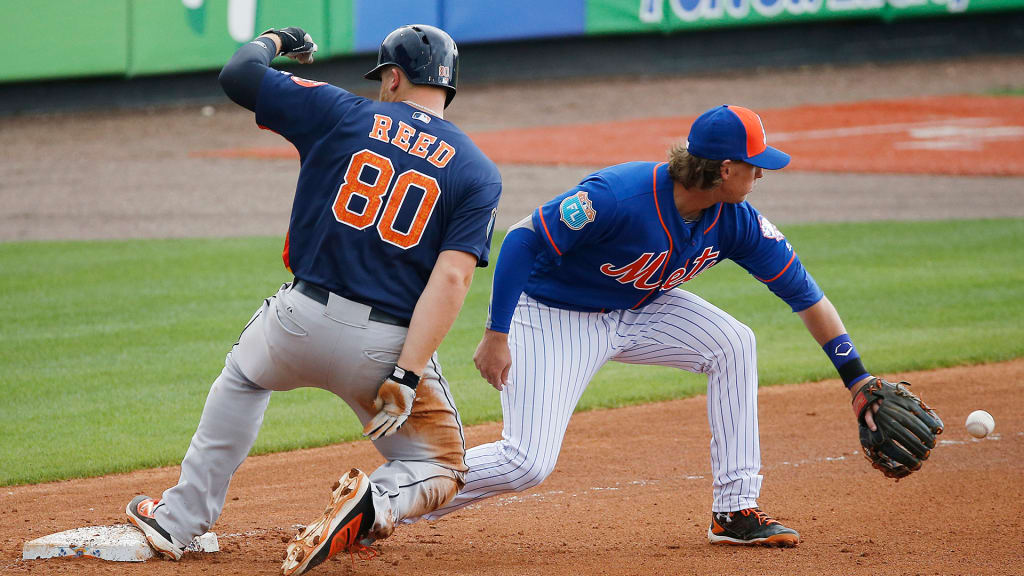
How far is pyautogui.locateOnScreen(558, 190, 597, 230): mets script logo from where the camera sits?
385cm

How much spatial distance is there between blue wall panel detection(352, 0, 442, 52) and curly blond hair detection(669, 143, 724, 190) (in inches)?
532

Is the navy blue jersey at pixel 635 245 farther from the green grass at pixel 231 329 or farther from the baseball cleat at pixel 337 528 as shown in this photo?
the green grass at pixel 231 329

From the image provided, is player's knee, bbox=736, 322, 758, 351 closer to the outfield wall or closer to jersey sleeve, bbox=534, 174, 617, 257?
jersey sleeve, bbox=534, 174, 617, 257

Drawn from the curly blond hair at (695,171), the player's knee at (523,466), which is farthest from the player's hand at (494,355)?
the curly blond hair at (695,171)

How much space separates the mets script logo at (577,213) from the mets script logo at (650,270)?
0.71 ft

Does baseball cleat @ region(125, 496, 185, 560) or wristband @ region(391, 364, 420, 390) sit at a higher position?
wristband @ region(391, 364, 420, 390)

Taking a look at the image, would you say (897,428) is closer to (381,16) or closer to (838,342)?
(838,342)

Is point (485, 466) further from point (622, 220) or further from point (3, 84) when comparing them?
point (3, 84)

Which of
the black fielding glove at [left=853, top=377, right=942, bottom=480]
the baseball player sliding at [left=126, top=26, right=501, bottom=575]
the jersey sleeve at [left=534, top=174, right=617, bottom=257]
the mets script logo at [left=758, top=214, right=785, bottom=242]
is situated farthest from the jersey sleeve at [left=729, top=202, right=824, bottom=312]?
the baseball player sliding at [left=126, top=26, right=501, bottom=575]

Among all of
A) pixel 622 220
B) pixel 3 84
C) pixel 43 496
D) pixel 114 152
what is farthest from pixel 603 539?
pixel 3 84

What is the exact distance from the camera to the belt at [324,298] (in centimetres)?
338

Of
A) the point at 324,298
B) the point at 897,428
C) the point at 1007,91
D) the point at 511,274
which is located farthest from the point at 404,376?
the point at 1007,91

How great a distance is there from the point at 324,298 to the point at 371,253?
0.19m

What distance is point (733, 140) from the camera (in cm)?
383
